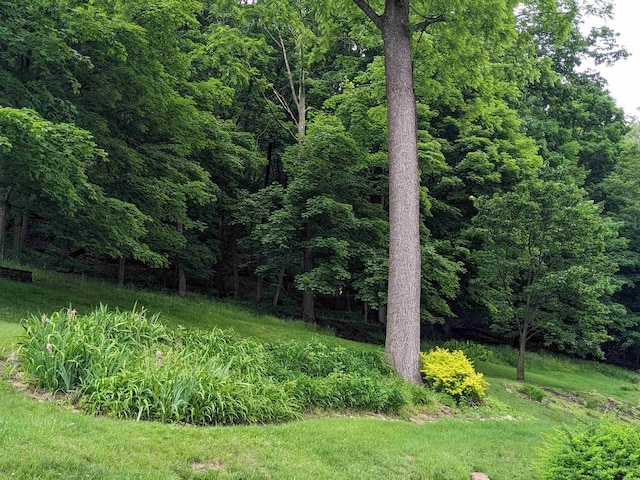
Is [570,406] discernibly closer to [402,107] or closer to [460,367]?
[460,367]

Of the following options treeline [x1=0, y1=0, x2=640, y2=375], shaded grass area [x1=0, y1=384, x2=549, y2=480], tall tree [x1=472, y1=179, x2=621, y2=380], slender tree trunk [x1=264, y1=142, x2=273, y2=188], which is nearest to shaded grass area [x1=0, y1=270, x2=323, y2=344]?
treeline [x1=0, y1=0, x2=640, y2=375]

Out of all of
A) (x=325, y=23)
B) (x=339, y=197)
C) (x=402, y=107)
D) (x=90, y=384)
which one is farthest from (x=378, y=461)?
(x=339, y=197)

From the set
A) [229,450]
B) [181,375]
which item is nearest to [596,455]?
[229,450]

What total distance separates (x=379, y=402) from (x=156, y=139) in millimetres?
9750

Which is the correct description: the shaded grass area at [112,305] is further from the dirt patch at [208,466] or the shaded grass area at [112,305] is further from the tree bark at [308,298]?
the dirt patch at [208,466]

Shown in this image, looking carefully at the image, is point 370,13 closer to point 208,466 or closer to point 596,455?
point 596,455

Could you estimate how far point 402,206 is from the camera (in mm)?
8594

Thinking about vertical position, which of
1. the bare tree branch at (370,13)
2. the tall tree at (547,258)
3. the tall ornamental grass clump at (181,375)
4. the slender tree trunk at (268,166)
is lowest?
the tall ornamental grass clump at (181,375)

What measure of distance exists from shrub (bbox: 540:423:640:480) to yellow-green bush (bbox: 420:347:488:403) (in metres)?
4.19

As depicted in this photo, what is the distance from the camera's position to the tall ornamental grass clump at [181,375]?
456cm

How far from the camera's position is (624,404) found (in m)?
14.5

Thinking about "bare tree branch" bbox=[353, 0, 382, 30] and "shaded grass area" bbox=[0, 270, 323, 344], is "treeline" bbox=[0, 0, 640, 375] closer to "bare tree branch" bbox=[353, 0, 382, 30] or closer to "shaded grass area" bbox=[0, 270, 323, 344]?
"bare tree branch" bbox=[353, 0, 382, 30]

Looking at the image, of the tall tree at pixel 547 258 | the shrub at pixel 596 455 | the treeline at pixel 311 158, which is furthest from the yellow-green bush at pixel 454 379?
the tall tree at pixel 547 258

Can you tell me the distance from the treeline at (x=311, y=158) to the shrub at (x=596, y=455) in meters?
6.71
